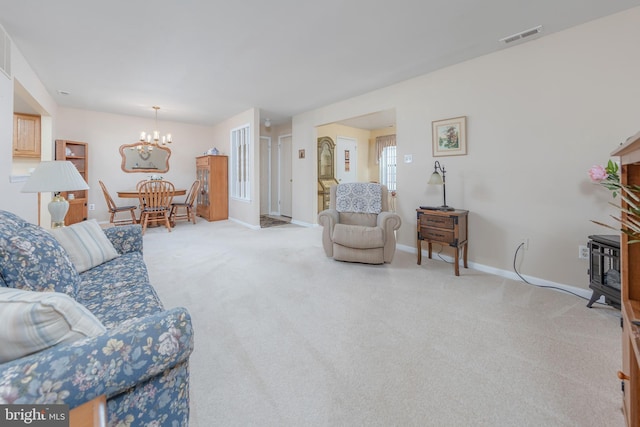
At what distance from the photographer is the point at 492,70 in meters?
3.01

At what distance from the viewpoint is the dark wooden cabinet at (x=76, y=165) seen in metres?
5.04

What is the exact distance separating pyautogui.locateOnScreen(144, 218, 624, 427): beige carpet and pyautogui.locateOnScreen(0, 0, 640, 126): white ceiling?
238 cm

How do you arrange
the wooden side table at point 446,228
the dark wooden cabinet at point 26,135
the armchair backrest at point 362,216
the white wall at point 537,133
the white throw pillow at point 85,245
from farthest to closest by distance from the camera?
the dark wooden cabinet at point 26,135
the armchair backrest at point 362,216
the wooden side table at point 446,228
the white wall at point 537,133
the white throw pillow at point 85,245

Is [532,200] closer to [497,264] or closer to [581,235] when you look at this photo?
[581,235]

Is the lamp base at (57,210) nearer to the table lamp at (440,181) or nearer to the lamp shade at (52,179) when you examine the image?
the lamp shade at (52,179)

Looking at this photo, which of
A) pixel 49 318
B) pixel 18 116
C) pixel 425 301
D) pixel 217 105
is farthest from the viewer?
pixel 217 105

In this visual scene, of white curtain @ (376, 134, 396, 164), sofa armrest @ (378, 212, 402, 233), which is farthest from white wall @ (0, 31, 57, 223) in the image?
white curtain @ (376, 134, 396, 164)

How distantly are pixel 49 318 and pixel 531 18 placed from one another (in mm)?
3537

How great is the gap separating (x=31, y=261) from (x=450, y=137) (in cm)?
373

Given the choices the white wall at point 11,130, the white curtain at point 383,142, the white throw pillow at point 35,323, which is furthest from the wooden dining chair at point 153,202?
the white throw pillow at point 35,323

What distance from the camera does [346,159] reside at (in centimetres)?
681

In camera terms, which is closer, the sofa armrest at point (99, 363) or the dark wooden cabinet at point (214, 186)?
the sofa armrest at point (99, 363)

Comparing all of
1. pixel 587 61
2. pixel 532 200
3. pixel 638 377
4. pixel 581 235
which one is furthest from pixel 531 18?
pixel 638 377

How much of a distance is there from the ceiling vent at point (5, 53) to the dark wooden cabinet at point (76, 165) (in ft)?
9.42
